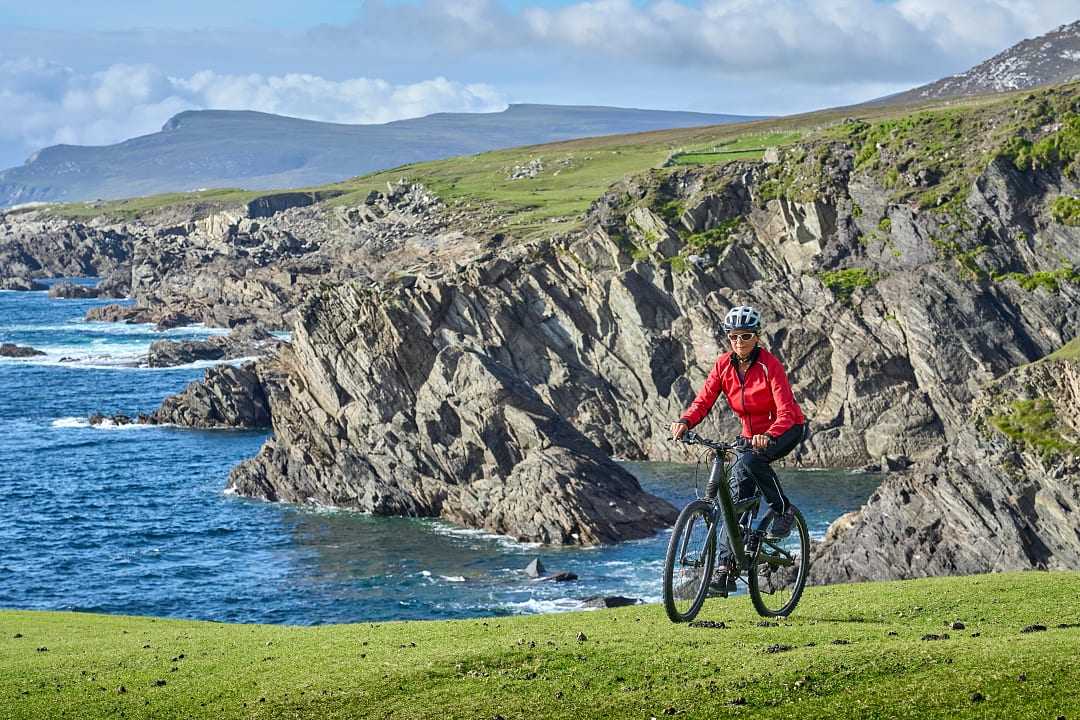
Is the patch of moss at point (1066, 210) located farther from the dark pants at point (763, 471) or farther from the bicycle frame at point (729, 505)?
the bicycle frame at point (729, 505)

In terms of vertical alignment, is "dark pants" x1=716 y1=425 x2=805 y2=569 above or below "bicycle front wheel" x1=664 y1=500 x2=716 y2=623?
above

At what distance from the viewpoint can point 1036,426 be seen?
152ft

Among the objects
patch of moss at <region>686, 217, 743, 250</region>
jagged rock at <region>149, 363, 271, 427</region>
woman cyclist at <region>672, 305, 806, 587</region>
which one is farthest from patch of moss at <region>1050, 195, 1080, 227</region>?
woman cyclist at <region>672, 305, 806, 587</region>

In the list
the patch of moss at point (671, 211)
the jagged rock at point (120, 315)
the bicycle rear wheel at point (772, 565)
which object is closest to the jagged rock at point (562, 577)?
the bicycle rear wheel at point (772, 565)

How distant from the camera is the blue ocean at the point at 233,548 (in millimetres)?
56969

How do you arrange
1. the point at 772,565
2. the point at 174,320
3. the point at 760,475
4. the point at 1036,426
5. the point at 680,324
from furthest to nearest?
the point at 174,320 → the point at 680,324 → the point at 1036,426 → the point at 772,565 → the point at 760,475

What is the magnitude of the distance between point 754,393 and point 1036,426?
1231 inches

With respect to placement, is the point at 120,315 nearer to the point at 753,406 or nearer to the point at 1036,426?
the point at 1036,426

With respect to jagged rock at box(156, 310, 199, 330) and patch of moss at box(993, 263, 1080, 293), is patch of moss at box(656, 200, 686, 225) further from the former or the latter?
jagged rock at box(156, 310, 199, 330)

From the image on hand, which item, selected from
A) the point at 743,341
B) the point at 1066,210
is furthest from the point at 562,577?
the point at 1066,210

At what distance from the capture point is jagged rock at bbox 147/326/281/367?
14762cm

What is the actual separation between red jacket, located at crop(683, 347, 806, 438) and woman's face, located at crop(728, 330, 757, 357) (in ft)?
0.52

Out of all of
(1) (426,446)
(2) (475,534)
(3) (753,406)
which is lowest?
(2) (475,534)

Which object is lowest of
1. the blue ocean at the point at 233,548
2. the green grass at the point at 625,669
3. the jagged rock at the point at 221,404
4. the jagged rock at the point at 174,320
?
the blue ocean at the point at 233,548
